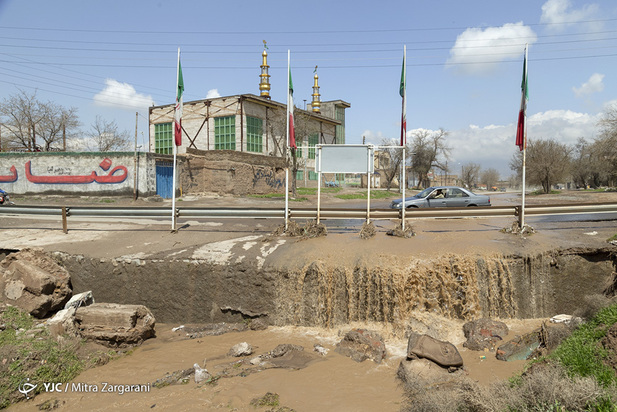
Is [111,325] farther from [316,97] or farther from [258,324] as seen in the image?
[316,97]

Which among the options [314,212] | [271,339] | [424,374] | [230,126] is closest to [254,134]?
[230,126]

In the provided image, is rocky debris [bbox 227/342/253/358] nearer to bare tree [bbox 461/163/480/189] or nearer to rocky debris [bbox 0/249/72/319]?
rocky debris [bbox 0/249/72/319]

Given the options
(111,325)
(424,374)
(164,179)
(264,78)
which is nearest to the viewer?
(424,374)

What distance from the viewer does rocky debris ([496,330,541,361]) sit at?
6344 millimetres

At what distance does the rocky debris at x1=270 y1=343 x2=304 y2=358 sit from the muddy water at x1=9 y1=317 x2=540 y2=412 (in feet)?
0.69

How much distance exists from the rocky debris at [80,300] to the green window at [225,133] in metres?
31.4

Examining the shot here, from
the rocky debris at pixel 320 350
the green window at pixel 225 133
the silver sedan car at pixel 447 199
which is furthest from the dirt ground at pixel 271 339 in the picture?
the green window at pixel 225 133

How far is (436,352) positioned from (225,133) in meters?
36.3

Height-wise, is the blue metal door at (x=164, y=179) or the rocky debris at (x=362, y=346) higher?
the blue metal door at (x=164, y=179)

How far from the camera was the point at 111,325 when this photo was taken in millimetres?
7445

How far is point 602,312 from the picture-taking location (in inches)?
223

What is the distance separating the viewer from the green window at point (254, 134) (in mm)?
39125

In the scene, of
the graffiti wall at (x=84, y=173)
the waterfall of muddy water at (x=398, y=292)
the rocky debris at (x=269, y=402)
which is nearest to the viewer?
the rocky debris at (x=269, y=402)

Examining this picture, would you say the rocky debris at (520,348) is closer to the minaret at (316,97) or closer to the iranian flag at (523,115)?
the iranian flag at (523,115)
